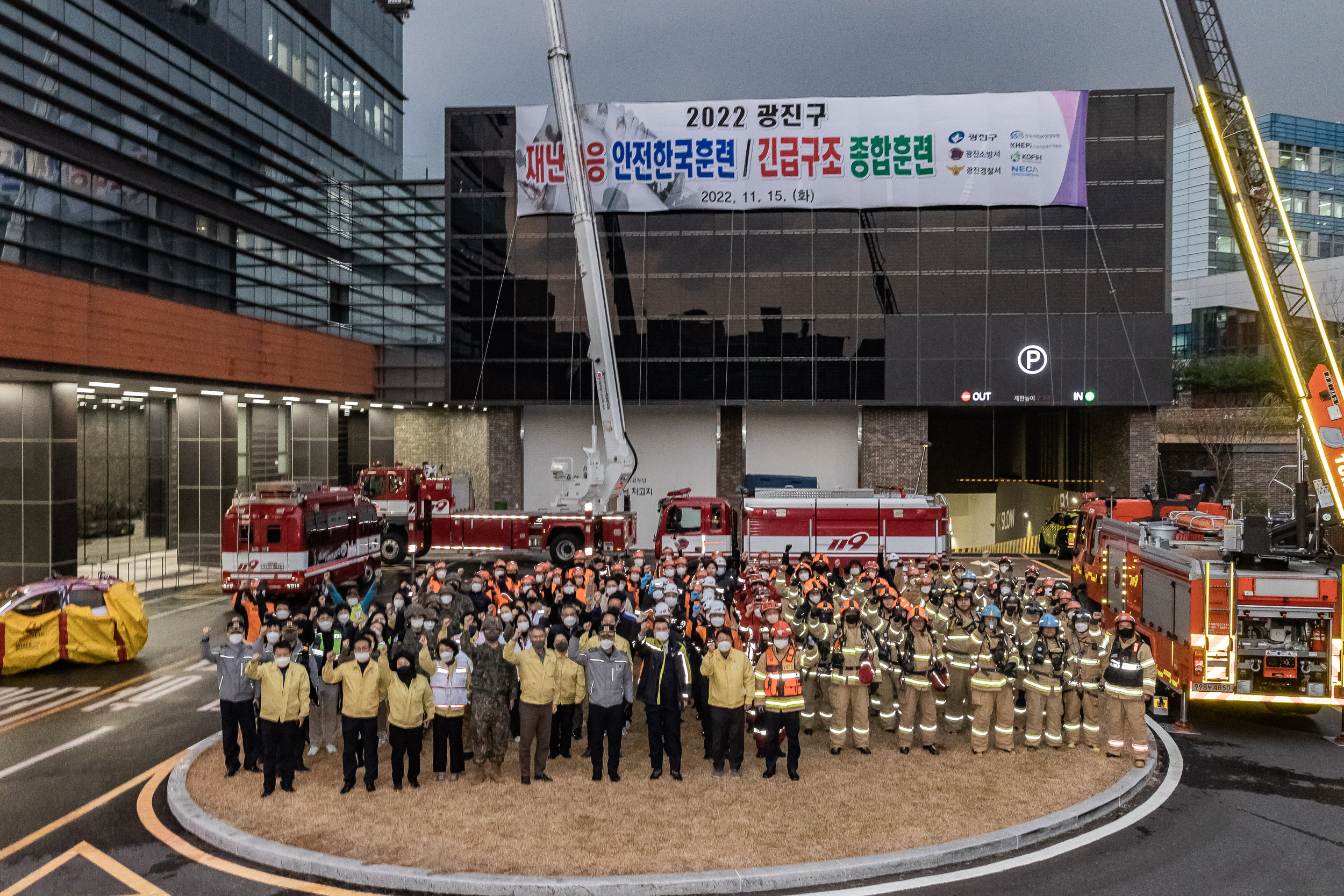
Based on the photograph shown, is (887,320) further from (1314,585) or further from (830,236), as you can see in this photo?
(1314,585)

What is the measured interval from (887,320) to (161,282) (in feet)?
81.8

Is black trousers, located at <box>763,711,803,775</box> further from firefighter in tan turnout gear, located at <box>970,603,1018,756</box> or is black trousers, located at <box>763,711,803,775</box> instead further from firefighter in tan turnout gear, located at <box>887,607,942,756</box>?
firefighter in tan turnout gear, located at <box>970,603,1018,756</box>

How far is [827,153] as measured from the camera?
94.6 feet

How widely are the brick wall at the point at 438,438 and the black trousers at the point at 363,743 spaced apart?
24524mm

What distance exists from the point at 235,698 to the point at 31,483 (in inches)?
568

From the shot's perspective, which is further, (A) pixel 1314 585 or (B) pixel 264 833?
(A) pixel 1314 585

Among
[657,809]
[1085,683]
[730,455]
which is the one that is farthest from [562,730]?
[730,455]

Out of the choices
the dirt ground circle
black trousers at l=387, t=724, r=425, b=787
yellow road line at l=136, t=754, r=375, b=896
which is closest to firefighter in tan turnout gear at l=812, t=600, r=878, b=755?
the dirt ground circle

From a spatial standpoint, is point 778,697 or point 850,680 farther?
point 850,680

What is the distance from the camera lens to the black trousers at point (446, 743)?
895cm

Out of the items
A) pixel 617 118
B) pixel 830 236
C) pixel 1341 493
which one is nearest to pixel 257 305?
pixel 617 118

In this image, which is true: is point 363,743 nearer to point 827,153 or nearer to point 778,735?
point 778,735

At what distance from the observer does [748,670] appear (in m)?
9.07

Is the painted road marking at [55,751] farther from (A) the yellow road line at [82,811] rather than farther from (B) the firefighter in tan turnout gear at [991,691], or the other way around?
(B) the firefighter in tan turnout gear at [991,691]
